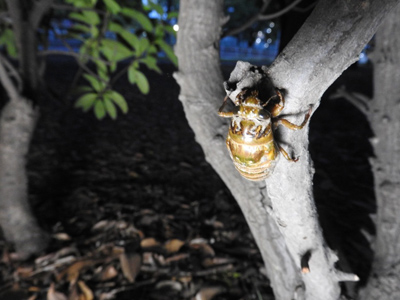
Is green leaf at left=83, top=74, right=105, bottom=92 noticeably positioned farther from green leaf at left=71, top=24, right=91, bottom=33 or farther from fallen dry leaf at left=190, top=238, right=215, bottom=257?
fallen dry leaf at left=190, top=238, right=215, bottom=257

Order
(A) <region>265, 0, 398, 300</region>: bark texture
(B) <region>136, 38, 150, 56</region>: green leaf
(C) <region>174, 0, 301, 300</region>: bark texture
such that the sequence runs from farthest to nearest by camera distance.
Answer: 1. (B) <region>136, 38, 150, 56</region>: green leaf
2. (C) <region>174, 0, 301, 300</region>: bark texture
3. (A) <region>265, 0, 398, 300</region>: bark texture

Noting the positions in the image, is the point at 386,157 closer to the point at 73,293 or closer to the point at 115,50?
the point at 115,50

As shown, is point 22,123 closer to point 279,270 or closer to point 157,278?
point 157,278

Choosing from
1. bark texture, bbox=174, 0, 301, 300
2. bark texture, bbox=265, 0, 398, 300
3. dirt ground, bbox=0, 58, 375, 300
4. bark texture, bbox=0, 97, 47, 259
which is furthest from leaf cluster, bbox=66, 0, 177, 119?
bark texture, bbox=265, 0, 398, 300

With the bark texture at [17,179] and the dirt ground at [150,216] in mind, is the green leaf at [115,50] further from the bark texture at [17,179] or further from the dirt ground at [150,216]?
the bark texture at [17,179]

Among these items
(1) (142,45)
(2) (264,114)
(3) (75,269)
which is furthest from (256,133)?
(3) (75,269)

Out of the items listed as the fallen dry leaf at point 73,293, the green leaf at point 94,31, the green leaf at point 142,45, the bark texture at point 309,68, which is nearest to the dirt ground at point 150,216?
the fallen dry leaf at point 73,293
